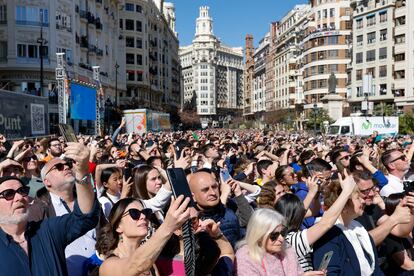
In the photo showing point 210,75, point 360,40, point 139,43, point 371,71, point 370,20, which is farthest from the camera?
point 210,75

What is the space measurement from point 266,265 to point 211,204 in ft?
3.19

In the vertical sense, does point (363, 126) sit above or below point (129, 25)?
below

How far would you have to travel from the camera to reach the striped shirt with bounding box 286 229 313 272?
4180mm

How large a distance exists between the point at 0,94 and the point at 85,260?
1504 cm

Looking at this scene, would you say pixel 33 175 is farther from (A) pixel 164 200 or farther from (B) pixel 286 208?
(B) pixel 286 208

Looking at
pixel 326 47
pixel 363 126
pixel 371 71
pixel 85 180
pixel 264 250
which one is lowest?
pixel 264 250

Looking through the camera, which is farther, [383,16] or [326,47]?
[326,47]

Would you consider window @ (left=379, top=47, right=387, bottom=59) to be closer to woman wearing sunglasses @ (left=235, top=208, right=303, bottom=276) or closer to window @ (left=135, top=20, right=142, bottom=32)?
window @ (left=135, top=20, right=142, bottom=32)

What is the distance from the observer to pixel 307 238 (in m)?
4.18

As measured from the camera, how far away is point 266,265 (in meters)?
3.76

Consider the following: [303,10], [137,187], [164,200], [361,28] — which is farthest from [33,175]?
[303,10]

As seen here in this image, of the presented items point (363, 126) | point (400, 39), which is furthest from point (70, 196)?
point (400, 39)

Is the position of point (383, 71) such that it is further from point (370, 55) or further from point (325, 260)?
point (325, 260)

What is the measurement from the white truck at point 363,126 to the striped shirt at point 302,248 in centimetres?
3624
